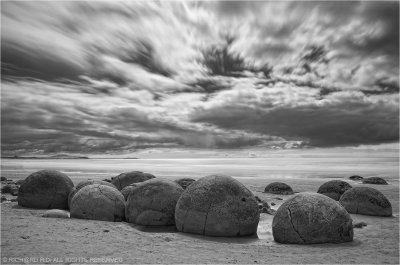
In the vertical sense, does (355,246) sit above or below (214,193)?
below

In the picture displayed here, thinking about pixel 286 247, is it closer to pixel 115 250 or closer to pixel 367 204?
pixel 115 250

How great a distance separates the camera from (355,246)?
27.4 ft

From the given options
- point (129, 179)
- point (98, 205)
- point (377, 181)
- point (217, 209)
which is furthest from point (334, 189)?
point (377, 181)

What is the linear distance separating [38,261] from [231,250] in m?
4.10

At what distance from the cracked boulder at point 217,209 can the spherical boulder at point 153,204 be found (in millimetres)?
795

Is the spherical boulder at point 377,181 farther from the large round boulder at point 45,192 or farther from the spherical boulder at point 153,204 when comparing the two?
the large round boulder at point 45,192

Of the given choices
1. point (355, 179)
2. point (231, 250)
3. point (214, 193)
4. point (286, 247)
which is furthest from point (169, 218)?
point (355, 179)

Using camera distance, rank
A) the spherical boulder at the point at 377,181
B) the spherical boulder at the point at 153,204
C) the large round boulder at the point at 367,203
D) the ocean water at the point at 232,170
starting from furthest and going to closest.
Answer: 1. the ocean water at the point at 232,170
2. the spherical boulder at the point at 377,181
3. the large round boulder at the point at 367,203
4. the spherical boulder at the point at 153,204

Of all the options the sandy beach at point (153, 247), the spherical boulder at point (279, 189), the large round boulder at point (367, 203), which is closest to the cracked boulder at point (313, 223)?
the sandy beach at point (153, 247)

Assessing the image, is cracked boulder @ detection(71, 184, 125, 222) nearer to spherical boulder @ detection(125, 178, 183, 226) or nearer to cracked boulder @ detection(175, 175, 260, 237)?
spherical boulder @ detection(125, 178, 183, 226)

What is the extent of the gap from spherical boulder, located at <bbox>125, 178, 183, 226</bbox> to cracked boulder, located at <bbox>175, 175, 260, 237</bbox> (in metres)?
0.80

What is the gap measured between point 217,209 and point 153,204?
2.42 m

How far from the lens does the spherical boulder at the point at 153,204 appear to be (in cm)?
1030

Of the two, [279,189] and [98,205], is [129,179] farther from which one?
[279,189]
